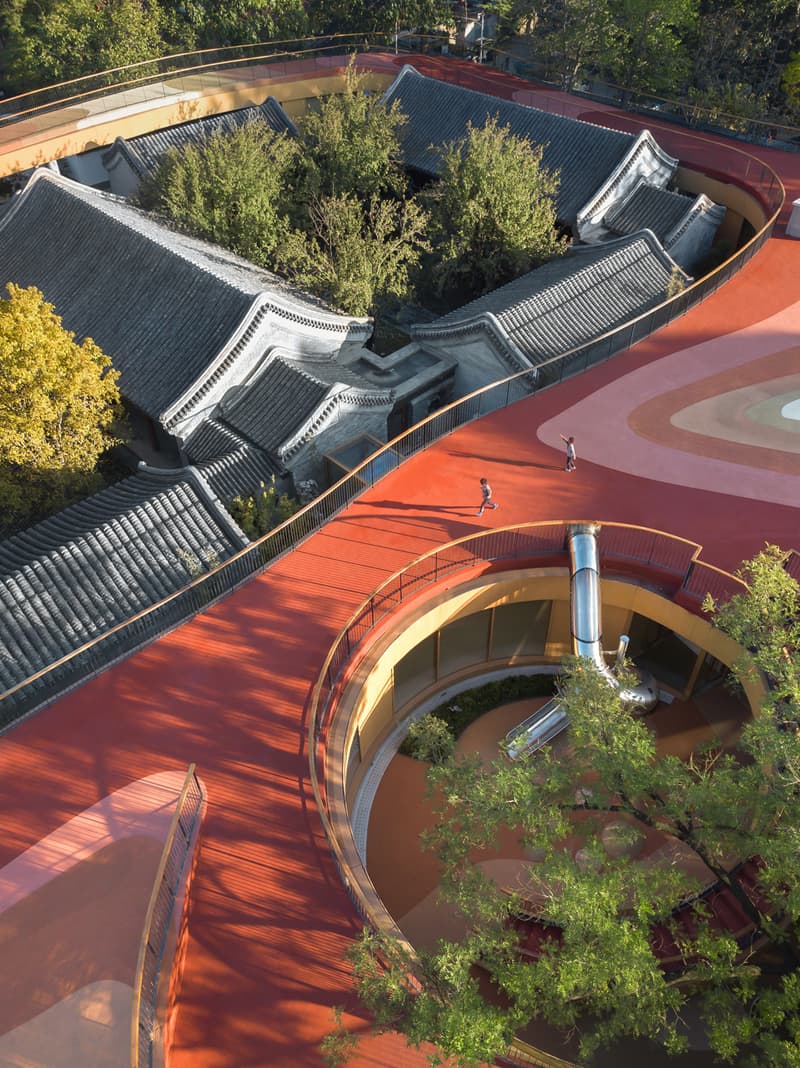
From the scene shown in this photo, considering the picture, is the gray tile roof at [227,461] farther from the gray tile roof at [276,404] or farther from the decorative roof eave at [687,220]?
the decorative roof eave at [687,220]

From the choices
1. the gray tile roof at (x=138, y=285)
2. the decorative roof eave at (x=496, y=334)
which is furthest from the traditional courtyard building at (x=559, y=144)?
the gray tile roof at (x=138, y=285)

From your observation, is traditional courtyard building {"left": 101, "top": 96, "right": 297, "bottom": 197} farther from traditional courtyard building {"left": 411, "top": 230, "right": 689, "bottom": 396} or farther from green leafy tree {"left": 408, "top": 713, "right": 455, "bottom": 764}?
green leafy tree {"left": 408, "top": 713, "right": 455, "bottom": 764}

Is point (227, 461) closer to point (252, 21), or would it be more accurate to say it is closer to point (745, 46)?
point (252, 21)

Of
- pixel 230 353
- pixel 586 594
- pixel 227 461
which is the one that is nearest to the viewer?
pixel 586 594

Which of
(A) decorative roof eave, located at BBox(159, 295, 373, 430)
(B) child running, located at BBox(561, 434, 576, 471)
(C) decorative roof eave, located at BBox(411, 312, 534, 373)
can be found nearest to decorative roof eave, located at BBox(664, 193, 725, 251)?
(C) decorative roof eave, located at BBox(411, 312, 534, 373)

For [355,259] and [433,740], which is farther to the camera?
[355,259]

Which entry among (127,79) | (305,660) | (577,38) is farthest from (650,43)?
(305,660)
